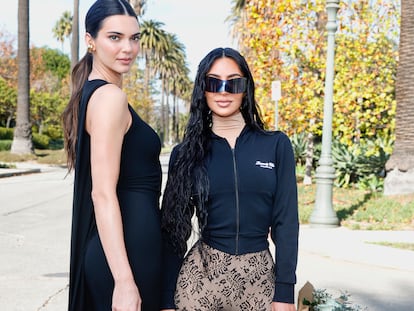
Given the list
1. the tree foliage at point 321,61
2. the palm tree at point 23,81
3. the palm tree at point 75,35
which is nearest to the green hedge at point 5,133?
the palm tree at point 75,35

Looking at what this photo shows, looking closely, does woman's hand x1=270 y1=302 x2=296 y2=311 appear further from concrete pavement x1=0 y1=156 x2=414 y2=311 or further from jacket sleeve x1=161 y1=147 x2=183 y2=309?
concrete pavement x1=0 y1=156 x2=414 y2=311

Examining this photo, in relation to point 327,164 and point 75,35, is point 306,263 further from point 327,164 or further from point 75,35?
point 75,35

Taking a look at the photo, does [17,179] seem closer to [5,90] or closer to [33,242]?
[33,242]

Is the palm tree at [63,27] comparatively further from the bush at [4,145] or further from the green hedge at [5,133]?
the bush at [4,145]

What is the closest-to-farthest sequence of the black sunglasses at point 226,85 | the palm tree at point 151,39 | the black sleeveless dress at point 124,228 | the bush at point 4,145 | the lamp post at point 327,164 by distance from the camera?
1. the black sleeveless dress at point 124,228
2. the black sunglasses at point 226,85
3. the lamp post at point 327,164
4. the bush at point 4,145
5. the palm tree at point 151,39

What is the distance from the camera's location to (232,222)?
2.37 meters

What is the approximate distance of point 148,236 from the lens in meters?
2.22

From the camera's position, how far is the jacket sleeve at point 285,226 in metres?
2.33

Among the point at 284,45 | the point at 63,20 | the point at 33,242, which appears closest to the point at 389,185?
the point at 284,45

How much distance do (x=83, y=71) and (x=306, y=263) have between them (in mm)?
5888

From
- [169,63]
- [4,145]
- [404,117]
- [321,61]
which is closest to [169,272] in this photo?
[404,117]

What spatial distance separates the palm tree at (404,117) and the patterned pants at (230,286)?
11093 millimetres

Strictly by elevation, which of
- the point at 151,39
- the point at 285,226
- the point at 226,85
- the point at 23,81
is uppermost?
the point at 151,39

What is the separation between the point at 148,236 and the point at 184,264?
0.31m
